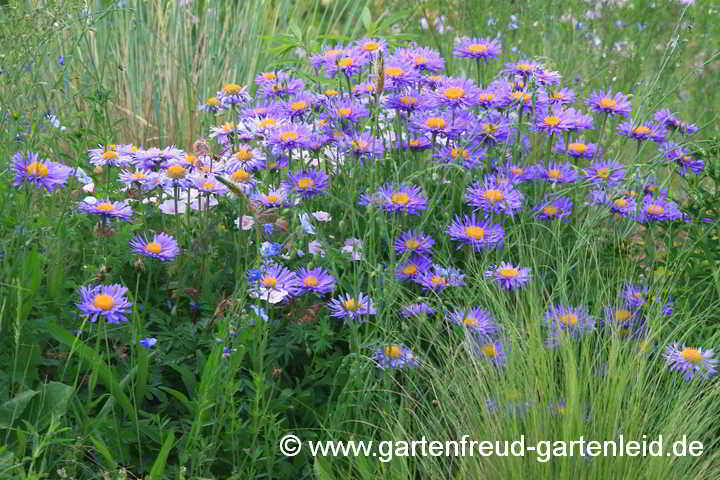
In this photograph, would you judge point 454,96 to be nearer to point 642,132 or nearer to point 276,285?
point 642,132

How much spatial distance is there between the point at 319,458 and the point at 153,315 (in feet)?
1.83

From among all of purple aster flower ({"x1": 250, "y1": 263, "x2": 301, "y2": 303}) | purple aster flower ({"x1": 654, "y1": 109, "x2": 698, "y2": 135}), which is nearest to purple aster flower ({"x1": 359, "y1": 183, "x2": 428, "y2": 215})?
purple aster flower ({"x1": 250, "y1": 263, "x2": 301, "y2": 303})

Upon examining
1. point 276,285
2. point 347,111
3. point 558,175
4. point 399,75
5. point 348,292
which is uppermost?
point 399,75

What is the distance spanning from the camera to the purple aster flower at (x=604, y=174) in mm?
2505

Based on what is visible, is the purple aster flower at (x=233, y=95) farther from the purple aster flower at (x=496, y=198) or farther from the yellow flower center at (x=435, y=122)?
the purple aster flower at (x=496, y=198)

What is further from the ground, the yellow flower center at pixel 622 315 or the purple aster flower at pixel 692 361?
the purple aster flower at pixel 692 361

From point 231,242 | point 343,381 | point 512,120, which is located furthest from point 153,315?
point 512,120

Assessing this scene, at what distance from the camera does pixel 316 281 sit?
2143 millimetres

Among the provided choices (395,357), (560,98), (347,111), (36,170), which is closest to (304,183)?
(347,111)

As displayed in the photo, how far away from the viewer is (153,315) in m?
2.14

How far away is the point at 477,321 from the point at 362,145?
578 mm

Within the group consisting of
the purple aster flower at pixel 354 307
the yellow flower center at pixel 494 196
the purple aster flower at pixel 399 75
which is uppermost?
the purple aster flower at pixel 399 75

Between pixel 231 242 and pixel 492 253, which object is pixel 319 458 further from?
pixel 492 253

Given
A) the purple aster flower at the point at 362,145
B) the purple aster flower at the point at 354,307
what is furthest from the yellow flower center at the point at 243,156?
the purple aster flower at the point at 354,307
